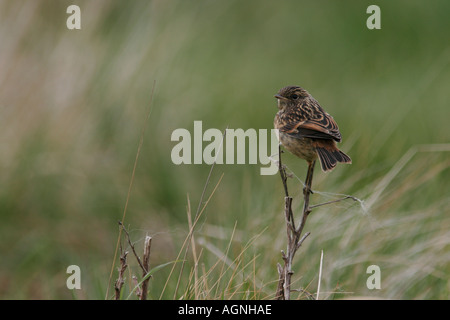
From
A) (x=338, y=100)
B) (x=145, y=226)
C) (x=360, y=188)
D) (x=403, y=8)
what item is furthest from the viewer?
(x=403, y=8)

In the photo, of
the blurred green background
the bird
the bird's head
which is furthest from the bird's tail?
the blurred green background

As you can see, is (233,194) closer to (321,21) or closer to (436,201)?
(436,201)

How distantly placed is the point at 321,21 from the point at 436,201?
5565 millimetres

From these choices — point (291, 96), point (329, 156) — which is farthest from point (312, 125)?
point (291, 96)

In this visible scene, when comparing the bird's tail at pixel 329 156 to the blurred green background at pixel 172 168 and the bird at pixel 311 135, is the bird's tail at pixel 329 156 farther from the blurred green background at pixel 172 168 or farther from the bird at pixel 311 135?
the blurred green background at pixel 172 168

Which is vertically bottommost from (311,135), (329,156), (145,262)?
(145,262)

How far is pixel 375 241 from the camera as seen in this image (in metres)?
5.13

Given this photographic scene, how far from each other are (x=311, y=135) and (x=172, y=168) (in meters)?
3.19

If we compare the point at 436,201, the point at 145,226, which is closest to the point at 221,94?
the point at 145,226

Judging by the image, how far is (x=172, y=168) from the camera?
7.09m

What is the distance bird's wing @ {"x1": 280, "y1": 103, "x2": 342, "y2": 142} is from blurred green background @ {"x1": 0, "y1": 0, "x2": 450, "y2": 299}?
645 mm

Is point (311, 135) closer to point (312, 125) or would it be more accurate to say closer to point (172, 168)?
point (312, 125)

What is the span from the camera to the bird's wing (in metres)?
3.98

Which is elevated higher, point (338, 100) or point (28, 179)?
point (338, 100)
